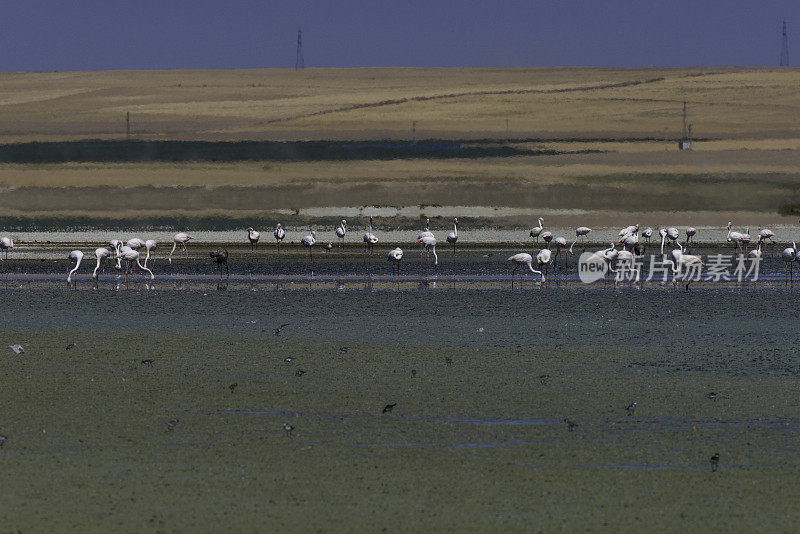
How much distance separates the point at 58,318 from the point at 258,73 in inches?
3784

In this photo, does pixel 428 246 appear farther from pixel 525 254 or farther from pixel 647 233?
pixel 647 233

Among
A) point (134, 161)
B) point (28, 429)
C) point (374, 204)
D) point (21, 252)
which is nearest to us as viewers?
point (28, 429)

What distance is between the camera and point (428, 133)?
6556cm

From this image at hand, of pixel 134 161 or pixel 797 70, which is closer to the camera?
pixel 134 161

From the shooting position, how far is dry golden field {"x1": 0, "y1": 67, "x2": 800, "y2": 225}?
41.3 m

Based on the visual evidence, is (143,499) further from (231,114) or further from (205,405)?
(231,114)

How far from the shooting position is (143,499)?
8.77m

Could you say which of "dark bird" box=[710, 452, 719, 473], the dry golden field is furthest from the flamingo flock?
"dark bird" box=[710, 452, 719, 473]

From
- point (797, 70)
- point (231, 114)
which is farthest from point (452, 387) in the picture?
point (797, 70)

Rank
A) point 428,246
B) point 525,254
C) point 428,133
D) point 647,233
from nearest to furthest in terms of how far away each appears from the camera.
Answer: point 525,254 < point 428,246 < point 647,233 < point 428,133

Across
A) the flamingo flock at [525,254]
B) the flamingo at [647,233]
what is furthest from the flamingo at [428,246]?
the flamingo at [647,233]

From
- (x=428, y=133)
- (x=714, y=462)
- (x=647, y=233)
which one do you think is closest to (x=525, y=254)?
A: (x=647, y=233)

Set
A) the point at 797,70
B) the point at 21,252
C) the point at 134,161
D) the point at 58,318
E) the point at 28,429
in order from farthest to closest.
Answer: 1. the point at 797,70
2. the point at 134,161
3. the point at 21,252
4. the point at 58,318
5. the point at 28,429

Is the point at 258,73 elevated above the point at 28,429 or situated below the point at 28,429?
above
